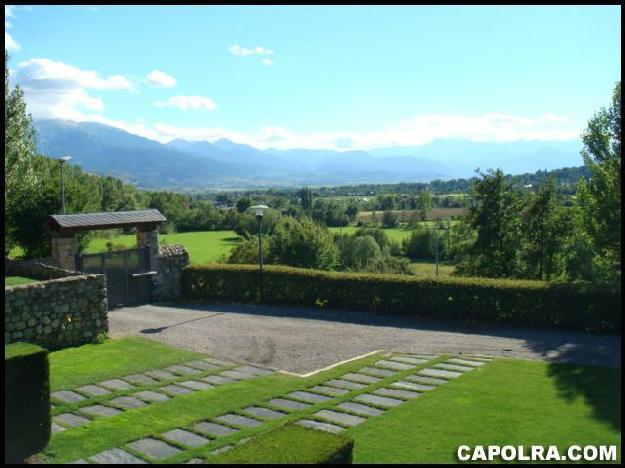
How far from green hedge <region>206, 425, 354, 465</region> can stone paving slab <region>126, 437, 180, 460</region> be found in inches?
98.0

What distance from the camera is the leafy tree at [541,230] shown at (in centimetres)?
2397

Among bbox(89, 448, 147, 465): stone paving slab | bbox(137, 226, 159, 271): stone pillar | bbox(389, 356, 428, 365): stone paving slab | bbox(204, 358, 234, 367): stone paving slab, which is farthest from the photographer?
bbox(137, 226, 159, 271): stone pillar

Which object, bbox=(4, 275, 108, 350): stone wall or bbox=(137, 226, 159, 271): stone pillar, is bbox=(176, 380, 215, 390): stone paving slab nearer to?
bbox=(4, 275, 108, 350): stone wall

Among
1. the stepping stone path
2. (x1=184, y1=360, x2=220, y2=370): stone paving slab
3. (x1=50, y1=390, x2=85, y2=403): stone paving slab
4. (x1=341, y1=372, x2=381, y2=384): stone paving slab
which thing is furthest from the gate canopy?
(x1=341, y1=372, x2=381, y2=384): stone paving slab

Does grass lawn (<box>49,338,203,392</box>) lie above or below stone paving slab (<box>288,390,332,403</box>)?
below

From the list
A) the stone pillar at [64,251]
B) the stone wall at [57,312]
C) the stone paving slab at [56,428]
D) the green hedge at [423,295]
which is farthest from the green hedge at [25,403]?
the green hedge at [423,295]

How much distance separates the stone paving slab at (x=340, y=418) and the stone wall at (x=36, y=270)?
961 cm

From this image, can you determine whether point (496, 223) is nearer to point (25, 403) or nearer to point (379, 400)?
point (379, 400)

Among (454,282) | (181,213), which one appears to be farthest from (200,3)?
(181,213)

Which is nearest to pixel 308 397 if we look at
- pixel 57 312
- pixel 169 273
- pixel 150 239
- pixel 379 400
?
pixel 379 400

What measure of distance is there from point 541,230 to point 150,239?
16.2 meters

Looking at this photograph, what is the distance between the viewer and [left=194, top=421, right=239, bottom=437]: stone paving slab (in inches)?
308

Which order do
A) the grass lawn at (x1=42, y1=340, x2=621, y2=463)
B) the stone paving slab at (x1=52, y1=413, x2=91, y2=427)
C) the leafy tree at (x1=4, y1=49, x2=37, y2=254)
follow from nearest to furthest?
the grass lawn at (x1=42, y1=340, x2=621, y2=463), the stone paving slab at (x1=52, y1=413, x2=91, y2=427), the leafy tree at (x1=4, y1=49, x2=37, y2=254)

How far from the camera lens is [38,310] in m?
13.1
